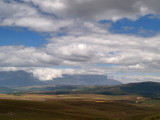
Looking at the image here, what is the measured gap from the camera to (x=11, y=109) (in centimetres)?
12794

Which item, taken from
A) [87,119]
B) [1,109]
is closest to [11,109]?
[1,109]

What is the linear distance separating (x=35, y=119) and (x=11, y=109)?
31349 mm

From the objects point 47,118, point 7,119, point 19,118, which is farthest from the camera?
Answer: point 47,118

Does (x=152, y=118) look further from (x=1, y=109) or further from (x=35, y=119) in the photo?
(x=1, y=109)

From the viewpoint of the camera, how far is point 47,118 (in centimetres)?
11369

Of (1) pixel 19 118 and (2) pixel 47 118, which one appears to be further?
(2) pixel 47 118

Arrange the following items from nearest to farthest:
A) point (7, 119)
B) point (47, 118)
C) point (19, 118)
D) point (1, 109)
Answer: point (7, 119) < point (19, 118) < point (47, 118) < point (1, 109)

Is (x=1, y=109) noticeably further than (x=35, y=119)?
Yes

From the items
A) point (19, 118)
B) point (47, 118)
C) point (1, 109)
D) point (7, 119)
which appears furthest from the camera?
point (1, 109)

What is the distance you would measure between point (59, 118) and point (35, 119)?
17996mm

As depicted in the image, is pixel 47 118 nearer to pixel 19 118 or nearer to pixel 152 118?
pixel 19 118

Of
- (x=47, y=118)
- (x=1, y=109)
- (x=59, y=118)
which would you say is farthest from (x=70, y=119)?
(x=1, y=109)

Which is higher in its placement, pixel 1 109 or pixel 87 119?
pixel 1 109

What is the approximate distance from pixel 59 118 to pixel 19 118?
2606 cm
